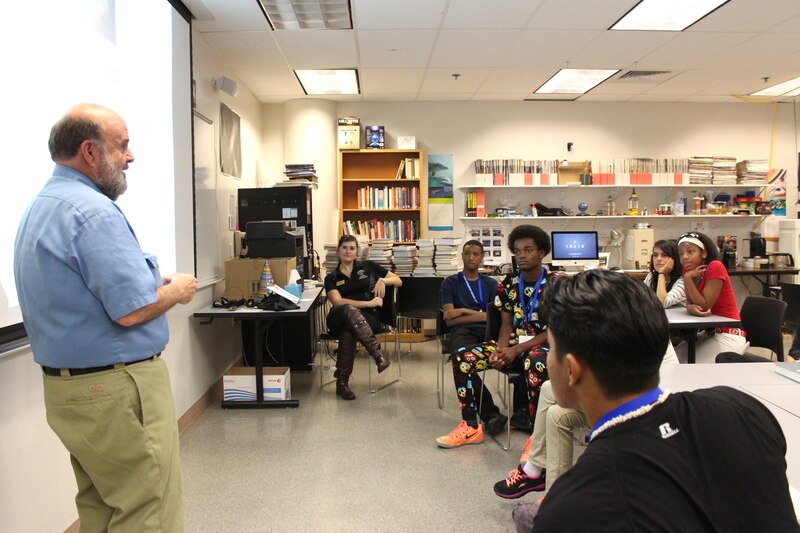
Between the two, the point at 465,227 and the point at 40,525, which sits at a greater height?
the point at 465,227

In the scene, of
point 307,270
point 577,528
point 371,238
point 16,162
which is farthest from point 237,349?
point 577,528

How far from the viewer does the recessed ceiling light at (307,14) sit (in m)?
3.68

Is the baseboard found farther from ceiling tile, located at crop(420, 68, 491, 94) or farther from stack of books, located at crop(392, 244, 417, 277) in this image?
ceiling tile, located at crop(420, 68, 491, 94)

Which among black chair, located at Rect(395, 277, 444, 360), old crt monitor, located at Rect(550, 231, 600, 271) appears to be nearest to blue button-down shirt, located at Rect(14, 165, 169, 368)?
black chair, located at Rect(395, 277, 444, 360)

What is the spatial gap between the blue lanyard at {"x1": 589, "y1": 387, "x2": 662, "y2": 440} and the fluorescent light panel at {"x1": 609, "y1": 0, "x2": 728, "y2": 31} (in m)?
3.70

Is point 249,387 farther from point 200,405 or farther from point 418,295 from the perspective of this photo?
point 418,295

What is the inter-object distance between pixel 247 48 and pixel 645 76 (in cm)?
409

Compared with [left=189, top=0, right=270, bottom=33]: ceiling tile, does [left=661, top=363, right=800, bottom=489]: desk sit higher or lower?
lower

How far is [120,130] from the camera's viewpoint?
5.27ft

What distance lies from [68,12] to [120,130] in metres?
0.90

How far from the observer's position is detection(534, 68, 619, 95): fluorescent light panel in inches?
209

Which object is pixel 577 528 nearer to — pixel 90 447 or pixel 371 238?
pixel 90 447

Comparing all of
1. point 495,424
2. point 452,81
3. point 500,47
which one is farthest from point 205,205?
point 452,81

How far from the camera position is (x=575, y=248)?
5992mm
